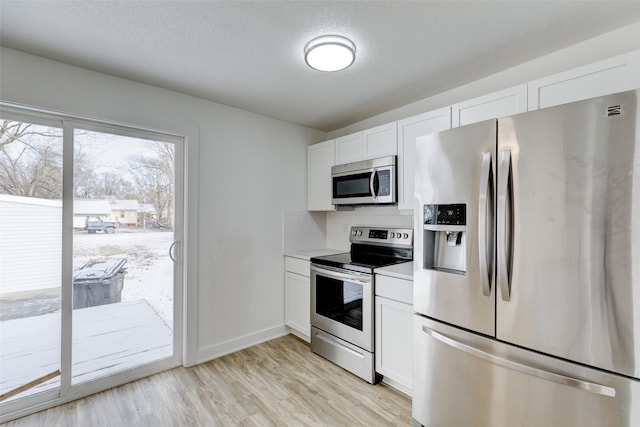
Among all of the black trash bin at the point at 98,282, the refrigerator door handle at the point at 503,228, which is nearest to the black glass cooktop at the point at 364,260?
the refrigerator door handle at the point at 503,228

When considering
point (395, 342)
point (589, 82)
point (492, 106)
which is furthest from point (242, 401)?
point (589, 82)

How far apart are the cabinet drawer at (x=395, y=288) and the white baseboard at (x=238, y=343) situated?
1.44m

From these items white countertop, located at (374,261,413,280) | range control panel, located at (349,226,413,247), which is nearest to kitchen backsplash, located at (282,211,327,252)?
Result: range control panel, located at (349,226,413,247)

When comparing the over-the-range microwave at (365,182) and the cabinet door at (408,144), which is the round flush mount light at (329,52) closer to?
the cabinet door at (408,144)

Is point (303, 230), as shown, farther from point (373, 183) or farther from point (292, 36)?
point (292, 36)

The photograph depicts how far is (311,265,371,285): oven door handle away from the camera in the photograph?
2.31 meters

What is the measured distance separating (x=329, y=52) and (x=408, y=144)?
1014mm

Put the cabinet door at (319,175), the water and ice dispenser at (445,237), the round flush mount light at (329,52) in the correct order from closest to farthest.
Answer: the water and ice dispenser at (445,237) → the round flush mount light at (329,52) → the cabinet door at (319,175)

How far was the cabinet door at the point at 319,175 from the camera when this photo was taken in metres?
3.17

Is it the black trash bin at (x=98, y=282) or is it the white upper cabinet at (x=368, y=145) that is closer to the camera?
the black trash bin at (x=98, y=282)

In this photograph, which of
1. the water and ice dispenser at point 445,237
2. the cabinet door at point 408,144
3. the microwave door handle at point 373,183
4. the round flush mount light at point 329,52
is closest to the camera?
the water and ice dispenser at point 445,237

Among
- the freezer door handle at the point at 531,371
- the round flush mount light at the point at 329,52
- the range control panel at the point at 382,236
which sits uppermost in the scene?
the round flush mount light at the point at 329,52

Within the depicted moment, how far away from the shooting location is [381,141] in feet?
8.69

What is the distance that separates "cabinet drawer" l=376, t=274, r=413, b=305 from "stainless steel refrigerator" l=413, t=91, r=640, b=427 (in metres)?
0.27
